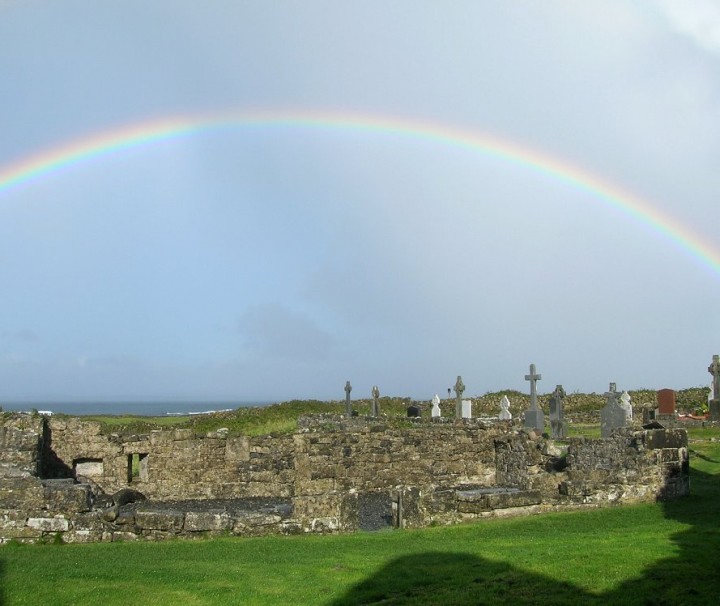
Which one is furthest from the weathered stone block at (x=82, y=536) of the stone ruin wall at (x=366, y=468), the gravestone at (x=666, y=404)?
the gravestone at (x=666, y=404)

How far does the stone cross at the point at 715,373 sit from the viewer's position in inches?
1372

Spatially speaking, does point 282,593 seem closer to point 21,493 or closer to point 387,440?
point 21,493

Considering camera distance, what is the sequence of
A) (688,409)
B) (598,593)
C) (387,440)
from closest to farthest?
(598,593) → (387,440) → (688,409)

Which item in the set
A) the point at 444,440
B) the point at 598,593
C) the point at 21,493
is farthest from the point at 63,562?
the point at 444,440

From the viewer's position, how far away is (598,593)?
8016 mm

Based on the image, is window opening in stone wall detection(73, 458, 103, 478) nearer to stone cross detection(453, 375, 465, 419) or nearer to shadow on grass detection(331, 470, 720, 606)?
shadow on grass detection(331, 470, 720, 606)

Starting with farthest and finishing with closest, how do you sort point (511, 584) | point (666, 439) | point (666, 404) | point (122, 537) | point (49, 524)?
1. point (666, 404)
2. point (666, 439)
3. point (122, 537)
4. point (49, 524)
5. point (511, 584)

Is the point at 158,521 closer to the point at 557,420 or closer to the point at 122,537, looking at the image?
the point at 122,537

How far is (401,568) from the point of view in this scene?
9.68m

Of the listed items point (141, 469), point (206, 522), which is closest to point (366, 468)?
point (141, 469)

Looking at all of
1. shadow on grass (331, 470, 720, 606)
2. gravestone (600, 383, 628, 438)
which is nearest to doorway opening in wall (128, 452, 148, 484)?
shadow on grass (331, 470, 720, 606)

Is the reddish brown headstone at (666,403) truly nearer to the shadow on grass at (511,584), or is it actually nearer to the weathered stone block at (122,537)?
the shadow on grass at (511,584)

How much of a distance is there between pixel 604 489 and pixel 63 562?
10296mm

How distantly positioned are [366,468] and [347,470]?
1.85ft
